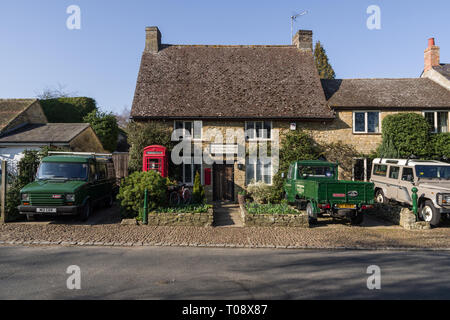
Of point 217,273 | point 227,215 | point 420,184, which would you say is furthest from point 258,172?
point 217,273

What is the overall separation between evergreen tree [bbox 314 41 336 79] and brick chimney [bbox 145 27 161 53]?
27197mm

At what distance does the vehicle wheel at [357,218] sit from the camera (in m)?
11.8

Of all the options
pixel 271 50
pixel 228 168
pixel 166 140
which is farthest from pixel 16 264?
pixel 271 50

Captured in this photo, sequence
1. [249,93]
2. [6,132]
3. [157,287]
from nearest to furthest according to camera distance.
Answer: [157,287], [249,93], [6,132]

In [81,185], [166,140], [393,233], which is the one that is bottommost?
[393,233]

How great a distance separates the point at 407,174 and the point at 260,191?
6540 mm

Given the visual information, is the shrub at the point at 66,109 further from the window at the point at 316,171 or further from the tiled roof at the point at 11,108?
the window at the point at 316,171

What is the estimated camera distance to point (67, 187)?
35.4 feet

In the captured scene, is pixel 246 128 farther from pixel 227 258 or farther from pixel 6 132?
pixel 6 132

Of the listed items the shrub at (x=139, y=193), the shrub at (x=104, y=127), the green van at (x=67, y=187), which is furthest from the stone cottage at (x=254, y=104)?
the shrub at (x=104, y=127)

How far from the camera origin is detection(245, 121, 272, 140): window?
1788 centimetres

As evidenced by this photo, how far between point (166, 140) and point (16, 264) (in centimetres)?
1068

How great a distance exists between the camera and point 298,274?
6.41m

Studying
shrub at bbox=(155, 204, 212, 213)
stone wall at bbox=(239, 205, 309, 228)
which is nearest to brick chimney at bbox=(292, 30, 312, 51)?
stone wall at bbox=(239, 205, 309, 228)
